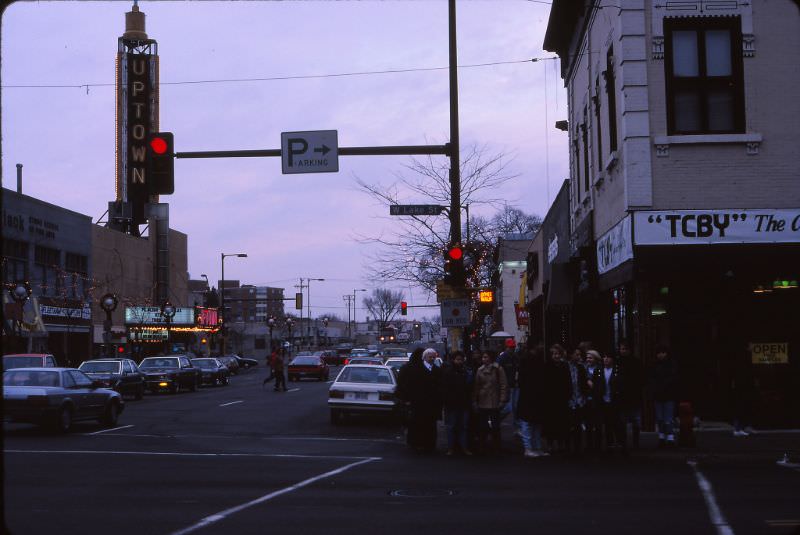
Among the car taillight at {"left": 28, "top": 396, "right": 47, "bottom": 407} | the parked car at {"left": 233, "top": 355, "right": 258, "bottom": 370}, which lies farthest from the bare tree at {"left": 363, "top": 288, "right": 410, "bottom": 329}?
the car taillight at {"left": 28, "top": 396, "right": 47, "bottom": 407}

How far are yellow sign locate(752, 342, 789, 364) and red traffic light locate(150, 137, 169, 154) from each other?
11548 millimetres

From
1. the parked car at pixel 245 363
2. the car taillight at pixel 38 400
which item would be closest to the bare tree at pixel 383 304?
the parked car at pixel 245 363

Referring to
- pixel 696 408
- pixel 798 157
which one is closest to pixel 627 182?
pixel 798 157

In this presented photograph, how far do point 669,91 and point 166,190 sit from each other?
935cm

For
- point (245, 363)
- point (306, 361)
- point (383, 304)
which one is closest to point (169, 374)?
point (306, 361)

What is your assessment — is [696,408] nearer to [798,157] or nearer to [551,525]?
[798,157]

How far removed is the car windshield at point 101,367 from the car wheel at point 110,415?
10822mm

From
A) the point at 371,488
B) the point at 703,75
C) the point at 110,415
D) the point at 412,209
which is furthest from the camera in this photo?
the point at 110,415

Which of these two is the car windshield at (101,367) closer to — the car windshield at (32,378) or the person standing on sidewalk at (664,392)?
the car windshield at (32,378)

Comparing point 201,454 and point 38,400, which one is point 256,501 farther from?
point 38,400

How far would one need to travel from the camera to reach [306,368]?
2093 inches

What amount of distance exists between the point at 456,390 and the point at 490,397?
24.1 inches

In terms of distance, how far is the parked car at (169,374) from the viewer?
3953cm

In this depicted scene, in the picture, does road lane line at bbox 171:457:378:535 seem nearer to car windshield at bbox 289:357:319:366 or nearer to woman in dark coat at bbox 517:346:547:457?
woman in dark coat at bbox 517:346:547:457
